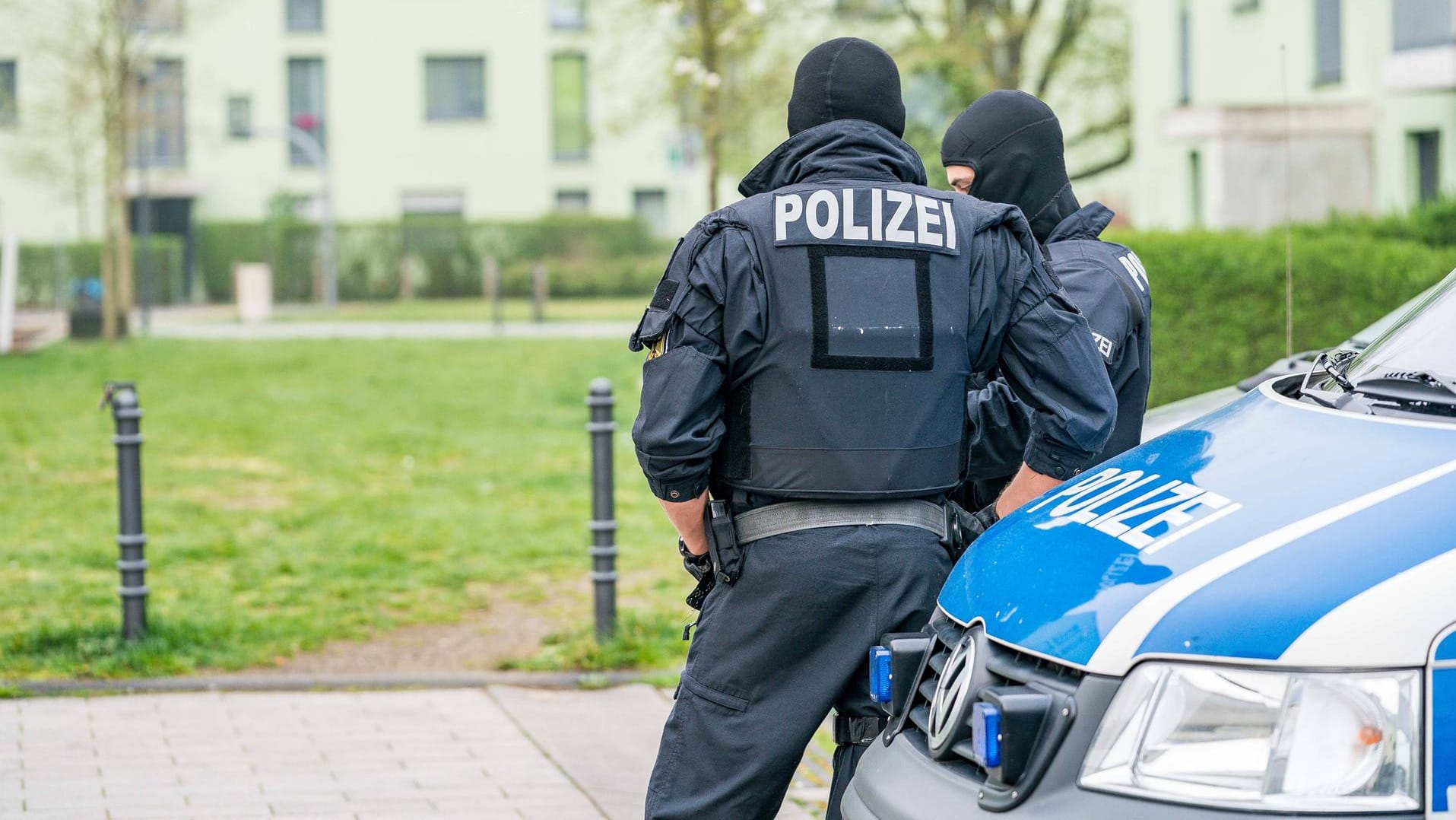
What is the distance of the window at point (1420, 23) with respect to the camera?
17047 millimetres

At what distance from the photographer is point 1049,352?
10.8 ft

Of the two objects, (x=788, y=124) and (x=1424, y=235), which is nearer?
(x=788, y=124)

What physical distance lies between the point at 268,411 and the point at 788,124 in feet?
41.7

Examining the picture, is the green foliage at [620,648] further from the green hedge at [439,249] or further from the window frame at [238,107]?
the window frame at [238,107]

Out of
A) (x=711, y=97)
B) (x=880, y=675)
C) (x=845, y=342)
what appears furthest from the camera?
(x=711, y=97)

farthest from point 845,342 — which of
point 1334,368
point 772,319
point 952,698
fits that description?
point 1334,368

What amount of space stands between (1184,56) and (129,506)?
804 inches

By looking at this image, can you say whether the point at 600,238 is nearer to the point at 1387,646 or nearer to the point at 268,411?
the point at 268,411

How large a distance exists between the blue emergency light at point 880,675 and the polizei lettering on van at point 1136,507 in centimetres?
37

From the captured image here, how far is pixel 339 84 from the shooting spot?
148ft

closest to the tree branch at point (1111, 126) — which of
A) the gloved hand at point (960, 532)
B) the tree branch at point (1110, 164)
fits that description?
the tree branch at point (1110, 164)

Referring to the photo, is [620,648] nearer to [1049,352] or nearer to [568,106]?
[1049,352]

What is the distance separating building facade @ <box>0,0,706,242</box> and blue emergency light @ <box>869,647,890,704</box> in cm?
4172

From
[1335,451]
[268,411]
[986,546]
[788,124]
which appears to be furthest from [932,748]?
[268,411]
